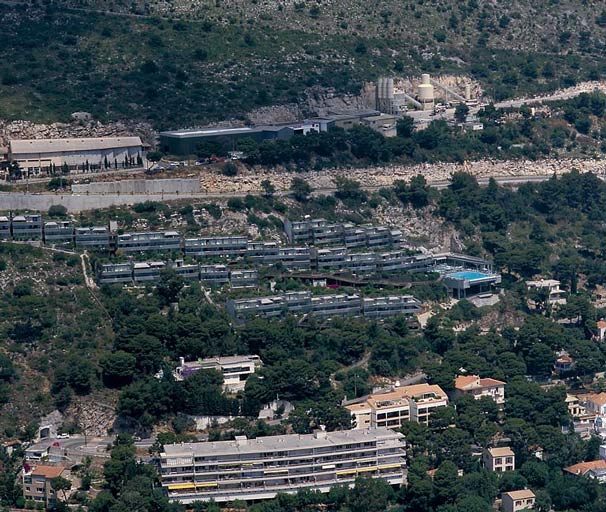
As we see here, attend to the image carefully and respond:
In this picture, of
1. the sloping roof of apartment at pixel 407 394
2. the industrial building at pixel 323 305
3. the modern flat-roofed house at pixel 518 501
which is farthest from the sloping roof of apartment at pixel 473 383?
the modern flat-roofed house at pixel 518 501

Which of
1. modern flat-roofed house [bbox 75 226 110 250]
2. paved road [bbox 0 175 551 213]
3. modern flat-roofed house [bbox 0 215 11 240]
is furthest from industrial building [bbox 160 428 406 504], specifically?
paved road [bbox 0 175 551 213]

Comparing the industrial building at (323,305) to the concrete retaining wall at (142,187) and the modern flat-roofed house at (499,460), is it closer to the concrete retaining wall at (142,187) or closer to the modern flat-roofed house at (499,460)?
the concrete retaining wall at (142,187)

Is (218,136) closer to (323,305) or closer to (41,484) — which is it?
(323,305)

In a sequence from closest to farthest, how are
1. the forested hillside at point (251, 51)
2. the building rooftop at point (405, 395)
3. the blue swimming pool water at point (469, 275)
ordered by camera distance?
the building rooftop at point (405, 395) < the blue swimming pool water at point (469, 275) < the forested hillside at point (251, 51)

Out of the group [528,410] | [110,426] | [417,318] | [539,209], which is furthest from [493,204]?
[110,426]

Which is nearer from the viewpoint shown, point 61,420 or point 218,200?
point 61,420

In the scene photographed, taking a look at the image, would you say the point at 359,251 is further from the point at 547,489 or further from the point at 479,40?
the point at 479,40
